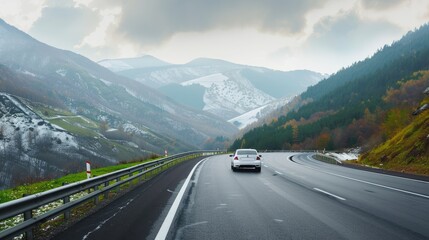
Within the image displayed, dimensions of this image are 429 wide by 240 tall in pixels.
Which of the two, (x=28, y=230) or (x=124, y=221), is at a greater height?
(x=28, y=230)

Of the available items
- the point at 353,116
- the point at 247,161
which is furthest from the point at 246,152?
the point at 353,116

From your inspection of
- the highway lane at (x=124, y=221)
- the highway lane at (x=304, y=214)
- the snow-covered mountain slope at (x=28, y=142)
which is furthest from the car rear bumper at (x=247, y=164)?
the snow-covered mountain slope at (x=28, y=142)

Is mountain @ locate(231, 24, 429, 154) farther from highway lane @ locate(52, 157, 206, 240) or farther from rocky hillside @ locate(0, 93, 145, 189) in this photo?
highway lane @ locate(52, 157, 206, 240)

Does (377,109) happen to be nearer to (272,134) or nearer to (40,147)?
(272,134)

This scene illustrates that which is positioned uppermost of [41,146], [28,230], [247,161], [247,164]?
[41,146]

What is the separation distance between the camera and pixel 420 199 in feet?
34.2

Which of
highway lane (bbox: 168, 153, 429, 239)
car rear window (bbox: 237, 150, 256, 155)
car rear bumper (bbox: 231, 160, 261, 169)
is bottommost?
highway lane (bbox: 168, 153, 429, 239)

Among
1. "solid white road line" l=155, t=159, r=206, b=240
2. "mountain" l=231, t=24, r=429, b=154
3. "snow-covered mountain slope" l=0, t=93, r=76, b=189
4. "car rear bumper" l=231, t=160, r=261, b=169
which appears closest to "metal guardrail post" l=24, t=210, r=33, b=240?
"solid white road line" l=155, t=159, r=206, b=240

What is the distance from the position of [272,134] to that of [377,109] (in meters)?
37.5

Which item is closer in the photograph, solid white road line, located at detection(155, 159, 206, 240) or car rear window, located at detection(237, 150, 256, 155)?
solid white road line, located at detection(155, 159, 206, 240)

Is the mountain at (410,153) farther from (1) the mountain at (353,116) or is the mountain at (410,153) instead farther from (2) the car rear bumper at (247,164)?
(1) the mountain at (353,116)

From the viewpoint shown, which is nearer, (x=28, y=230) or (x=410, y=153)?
(x=28, y=230)

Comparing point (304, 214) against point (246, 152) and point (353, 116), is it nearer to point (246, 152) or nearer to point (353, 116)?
point (246, 152)

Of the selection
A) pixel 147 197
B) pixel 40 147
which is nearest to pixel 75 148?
pixel 40 147
